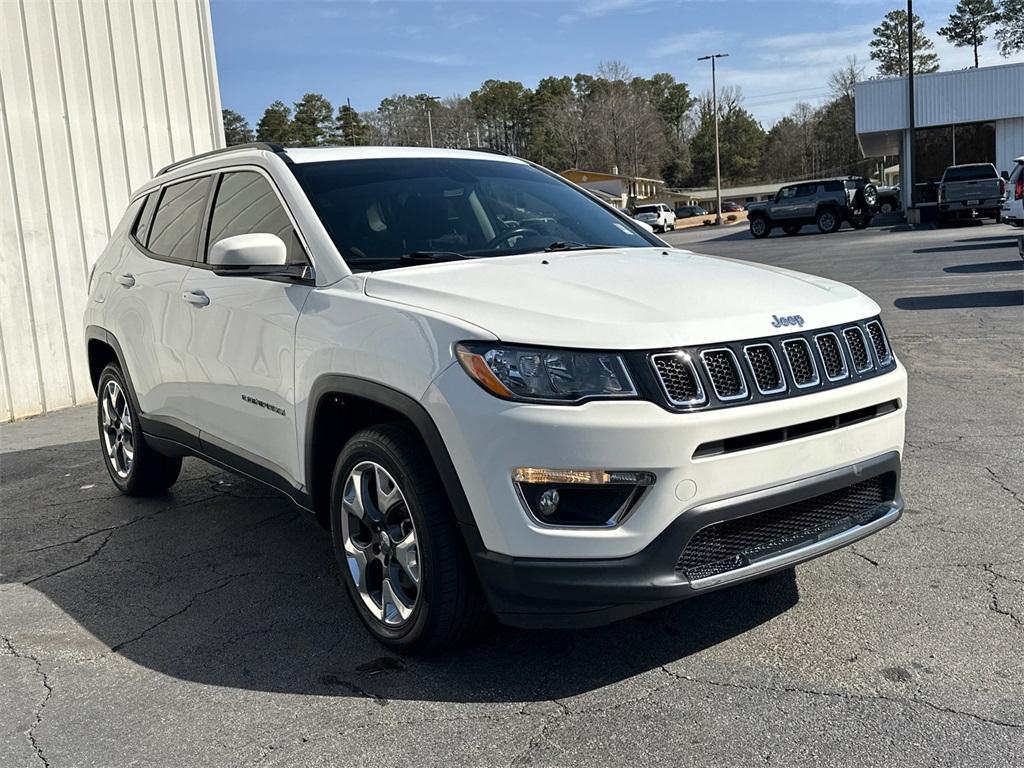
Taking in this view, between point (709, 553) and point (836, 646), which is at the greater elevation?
point (709, 553)

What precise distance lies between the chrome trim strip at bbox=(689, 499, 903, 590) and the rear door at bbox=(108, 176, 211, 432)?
9.46 feet

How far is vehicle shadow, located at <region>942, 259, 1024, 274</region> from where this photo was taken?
15.3 m

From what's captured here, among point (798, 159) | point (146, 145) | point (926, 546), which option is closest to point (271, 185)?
point (926, 546)

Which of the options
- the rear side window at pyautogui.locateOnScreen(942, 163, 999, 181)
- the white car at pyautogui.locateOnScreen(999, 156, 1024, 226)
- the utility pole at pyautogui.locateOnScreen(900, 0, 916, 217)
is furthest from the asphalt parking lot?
the utility pole at pyautogui.locateOnScreen(900, 0, 916, 217)

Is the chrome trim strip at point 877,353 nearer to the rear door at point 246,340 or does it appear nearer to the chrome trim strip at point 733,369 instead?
the chrome trim strip at point 733,369

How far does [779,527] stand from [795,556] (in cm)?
10

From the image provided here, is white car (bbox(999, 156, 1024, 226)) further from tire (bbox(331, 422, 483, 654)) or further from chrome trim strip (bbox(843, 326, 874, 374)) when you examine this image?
tire (bbox(331, 422, 483, 654))

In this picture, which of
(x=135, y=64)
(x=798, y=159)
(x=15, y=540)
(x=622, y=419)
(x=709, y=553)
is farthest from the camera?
(x=798, y=159)

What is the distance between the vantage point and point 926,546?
4.16 m

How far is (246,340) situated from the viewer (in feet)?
13.3

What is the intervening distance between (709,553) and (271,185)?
245cm

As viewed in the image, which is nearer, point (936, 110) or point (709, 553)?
point (709, 553)

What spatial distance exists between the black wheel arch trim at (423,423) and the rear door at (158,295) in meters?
1.65

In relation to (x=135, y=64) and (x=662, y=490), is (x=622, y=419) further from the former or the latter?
Result: (x=135, y=64)
